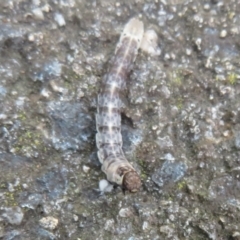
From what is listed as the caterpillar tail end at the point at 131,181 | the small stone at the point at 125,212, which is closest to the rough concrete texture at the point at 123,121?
the small stone at the point at 125,212

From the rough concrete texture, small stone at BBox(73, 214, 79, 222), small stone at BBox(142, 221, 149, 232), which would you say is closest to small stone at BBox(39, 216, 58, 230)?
the rough concrete texture

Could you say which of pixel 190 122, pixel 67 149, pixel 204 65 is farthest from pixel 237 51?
pixel 67 149

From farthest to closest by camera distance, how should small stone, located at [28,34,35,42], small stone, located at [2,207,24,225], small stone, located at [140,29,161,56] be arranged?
small stone, located at [140,29,161,56] → small stone, located at [28,34,35,42] → small stone, located at [2,207,24,225]

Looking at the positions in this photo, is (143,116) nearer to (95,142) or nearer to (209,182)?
(95,142)

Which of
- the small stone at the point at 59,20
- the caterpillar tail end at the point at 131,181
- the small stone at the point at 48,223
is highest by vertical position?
the small stone at the point at 59,20

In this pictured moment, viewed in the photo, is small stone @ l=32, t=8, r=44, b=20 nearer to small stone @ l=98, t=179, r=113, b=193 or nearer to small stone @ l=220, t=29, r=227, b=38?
small stone @ l=98, t=179, r=113, b=193

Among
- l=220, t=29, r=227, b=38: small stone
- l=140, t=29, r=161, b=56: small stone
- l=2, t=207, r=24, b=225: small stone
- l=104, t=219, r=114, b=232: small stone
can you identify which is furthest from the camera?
l=220, t=29, r=227, b=38: small stone

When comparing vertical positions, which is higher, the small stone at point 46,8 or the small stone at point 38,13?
the small stone at point 46,8

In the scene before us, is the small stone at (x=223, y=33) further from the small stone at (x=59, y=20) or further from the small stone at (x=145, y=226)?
the small stone at (x=145, y=226)
